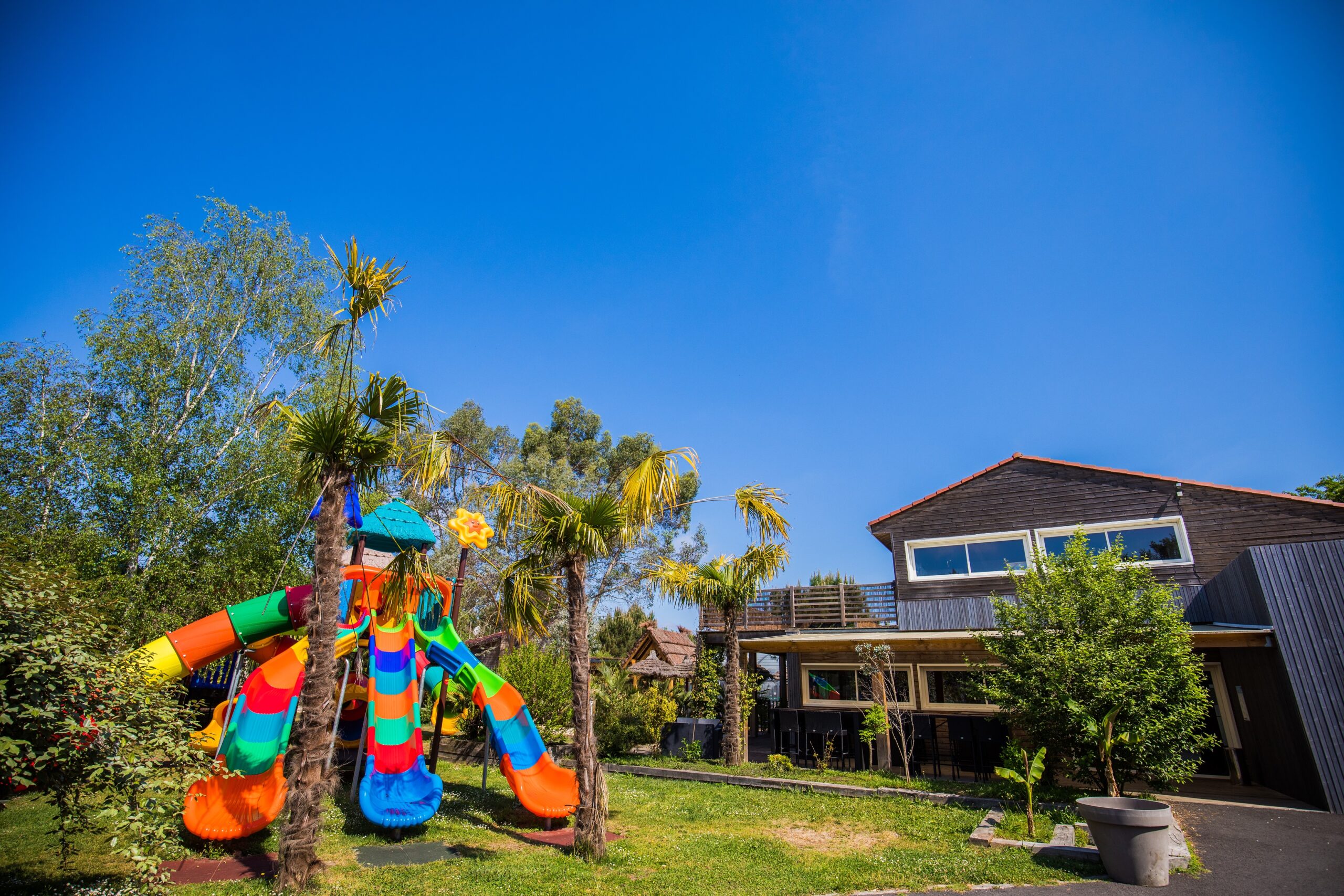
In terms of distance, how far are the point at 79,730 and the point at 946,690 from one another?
54.4 feet

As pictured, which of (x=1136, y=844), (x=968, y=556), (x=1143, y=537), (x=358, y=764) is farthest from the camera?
(x=968, y=556)

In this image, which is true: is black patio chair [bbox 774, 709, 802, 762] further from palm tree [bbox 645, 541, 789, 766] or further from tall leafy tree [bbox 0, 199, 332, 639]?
tall leafy tree [bbox 0, 199, 332, 639]

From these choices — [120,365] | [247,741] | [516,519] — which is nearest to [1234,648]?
[516,519]

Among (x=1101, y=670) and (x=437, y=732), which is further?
(x=437, y=732)

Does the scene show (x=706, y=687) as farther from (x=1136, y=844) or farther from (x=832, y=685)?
(x=1136, y=844)

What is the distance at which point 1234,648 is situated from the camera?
12.9 m

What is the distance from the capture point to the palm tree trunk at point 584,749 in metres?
7.52

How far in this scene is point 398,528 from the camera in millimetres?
9695

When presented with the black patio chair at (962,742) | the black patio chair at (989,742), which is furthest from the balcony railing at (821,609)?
the black patio chair at (989,742)

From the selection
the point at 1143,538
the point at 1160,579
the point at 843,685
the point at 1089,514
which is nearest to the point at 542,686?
the point at 843,685

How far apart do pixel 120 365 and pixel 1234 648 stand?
A: 25447mm

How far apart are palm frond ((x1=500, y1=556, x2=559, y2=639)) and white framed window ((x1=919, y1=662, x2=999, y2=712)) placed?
37.1ft

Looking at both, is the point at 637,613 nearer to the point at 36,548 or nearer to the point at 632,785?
the point at 632,785

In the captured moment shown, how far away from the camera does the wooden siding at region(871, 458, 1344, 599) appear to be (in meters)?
14.0
